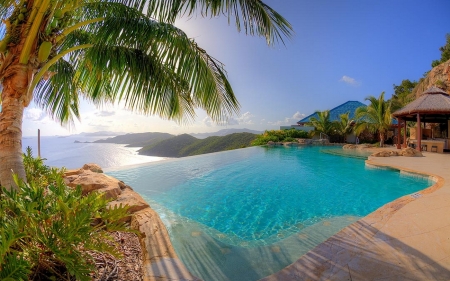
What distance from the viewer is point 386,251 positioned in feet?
8.68

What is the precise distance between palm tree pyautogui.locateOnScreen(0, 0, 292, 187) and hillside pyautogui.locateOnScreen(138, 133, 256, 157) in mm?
21340

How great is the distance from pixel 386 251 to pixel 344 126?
2126cm

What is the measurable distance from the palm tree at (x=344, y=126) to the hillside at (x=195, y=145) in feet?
27.7

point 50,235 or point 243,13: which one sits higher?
point 243,13

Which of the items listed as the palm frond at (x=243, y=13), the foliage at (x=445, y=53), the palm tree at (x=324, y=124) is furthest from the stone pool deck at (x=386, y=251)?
the foliage at (x=445, y=53)

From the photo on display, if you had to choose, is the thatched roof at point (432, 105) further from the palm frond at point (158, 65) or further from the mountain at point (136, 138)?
the mountain at point (136, 138)

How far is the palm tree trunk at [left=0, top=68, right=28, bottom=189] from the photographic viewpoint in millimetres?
2270

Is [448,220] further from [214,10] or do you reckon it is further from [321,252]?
[214,10]

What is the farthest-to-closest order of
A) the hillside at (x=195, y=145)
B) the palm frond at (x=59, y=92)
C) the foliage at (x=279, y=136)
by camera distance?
1. the hillside at (x=195, y=145)
2. the foliage at (x=279, y=136)
3. the palm frond at (x=59, y=92)

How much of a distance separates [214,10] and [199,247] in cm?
324

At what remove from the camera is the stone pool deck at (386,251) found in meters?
2.29

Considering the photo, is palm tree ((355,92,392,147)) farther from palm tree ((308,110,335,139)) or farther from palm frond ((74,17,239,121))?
palm frond ((74,17,239,121))

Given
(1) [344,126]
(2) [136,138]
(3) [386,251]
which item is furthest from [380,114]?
(2) [136,138]

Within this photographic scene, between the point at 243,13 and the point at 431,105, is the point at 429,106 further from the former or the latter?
the point at 243,13
